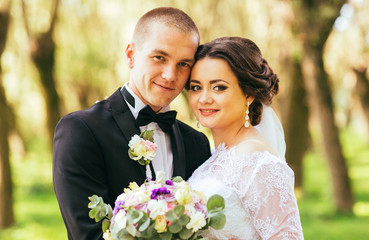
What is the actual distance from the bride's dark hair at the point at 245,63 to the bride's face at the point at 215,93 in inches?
1.4

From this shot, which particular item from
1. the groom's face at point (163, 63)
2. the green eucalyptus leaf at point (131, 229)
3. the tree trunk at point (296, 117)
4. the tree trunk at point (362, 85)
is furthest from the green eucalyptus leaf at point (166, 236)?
the tree trunk at point (362, 85)

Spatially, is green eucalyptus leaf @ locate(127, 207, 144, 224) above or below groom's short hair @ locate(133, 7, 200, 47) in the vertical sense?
below

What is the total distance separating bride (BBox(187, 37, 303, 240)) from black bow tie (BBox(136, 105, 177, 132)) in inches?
7.4

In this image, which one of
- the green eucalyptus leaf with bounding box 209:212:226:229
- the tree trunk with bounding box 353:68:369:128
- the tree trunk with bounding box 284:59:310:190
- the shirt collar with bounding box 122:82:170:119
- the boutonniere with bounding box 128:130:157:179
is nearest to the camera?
the green eucalyptus leaf with bounding box 209:212:226:229

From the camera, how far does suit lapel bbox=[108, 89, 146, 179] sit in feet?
9.06

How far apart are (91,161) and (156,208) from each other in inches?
29.4

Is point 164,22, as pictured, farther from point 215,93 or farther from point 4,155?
point 4,155

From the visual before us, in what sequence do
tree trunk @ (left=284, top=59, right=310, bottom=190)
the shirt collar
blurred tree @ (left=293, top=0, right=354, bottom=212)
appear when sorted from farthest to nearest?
1. tree trunk @ (left=284, top=59, right=310, bottom=190)
2. blurred tree @ (left=293, top=0, right=354, bottom=212)
3. the shirt collar

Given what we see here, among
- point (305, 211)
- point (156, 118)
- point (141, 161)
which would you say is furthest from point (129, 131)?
point (305, 211)

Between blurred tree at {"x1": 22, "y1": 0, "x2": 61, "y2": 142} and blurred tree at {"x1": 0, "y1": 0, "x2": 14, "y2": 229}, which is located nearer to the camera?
blurred tree at {"x1": 0, "y1": 0, "x2": 14, "y2": 229}

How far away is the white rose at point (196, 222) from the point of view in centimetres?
196

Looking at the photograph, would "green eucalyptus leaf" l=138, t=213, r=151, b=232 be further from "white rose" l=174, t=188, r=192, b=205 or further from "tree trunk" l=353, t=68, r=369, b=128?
"tree trunk" l=353, t=68, r=369, b=128

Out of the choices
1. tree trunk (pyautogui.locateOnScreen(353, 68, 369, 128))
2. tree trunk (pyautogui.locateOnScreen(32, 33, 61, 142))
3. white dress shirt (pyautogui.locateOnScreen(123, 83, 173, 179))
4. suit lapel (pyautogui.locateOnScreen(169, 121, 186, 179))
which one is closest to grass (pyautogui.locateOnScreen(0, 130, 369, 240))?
tree trunk (pyautogui.locateOnScreen(32, 33, 61, 142))

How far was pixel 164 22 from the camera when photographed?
2.86m
